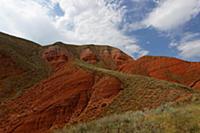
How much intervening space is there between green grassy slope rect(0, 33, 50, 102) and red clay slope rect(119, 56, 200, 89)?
23.2m

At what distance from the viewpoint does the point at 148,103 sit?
24.0 m

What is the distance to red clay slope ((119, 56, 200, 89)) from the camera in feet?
191

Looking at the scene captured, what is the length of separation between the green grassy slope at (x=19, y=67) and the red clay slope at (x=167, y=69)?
23.2 metres

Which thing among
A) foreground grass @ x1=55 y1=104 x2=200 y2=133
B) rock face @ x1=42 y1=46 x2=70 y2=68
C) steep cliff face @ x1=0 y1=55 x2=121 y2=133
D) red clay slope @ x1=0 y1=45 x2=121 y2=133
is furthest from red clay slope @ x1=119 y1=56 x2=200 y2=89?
foreground grass @ x1=55 y1=104 x2=200 y2=133

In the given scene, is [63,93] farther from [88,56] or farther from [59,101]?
[88,56]

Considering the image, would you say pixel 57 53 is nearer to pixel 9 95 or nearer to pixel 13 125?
pixel 9 95

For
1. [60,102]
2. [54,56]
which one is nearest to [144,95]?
[60,102]

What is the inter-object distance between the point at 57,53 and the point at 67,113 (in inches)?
1267

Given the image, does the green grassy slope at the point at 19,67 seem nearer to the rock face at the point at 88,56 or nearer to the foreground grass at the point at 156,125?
the rock face at the point at 88,56

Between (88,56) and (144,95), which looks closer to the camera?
(144,95)

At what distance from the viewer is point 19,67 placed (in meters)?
40.3

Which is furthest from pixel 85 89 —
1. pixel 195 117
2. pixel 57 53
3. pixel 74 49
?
pixel 74 49

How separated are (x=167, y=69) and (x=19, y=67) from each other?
33598mm

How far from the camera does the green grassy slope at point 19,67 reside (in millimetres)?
34031
